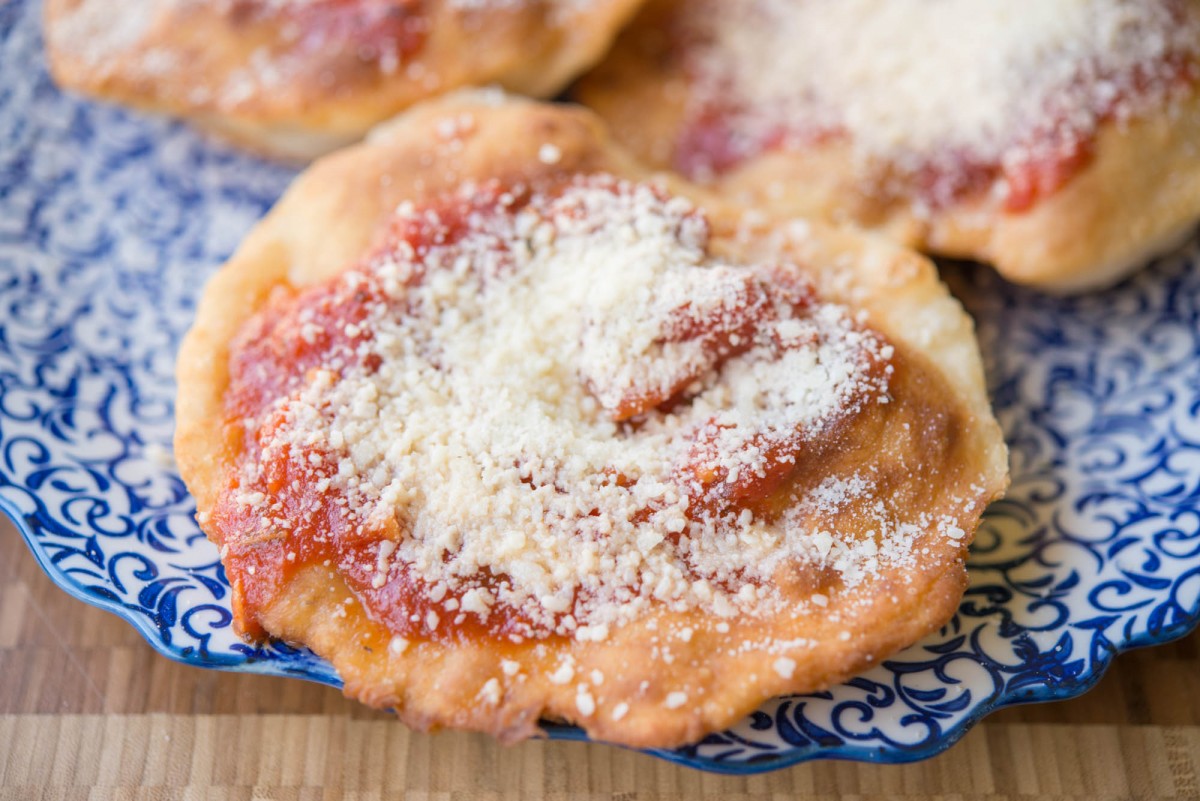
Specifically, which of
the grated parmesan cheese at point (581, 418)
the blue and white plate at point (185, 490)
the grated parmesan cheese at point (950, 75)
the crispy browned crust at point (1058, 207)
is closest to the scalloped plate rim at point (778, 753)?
the blue and white plate at point (185, 490)

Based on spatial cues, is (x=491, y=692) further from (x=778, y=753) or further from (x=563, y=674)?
(x=778, y=753)

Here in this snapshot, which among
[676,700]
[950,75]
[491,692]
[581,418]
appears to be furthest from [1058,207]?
[491,692]

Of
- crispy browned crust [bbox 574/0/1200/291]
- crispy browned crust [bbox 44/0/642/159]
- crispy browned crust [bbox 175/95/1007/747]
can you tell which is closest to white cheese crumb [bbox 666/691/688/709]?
crispy browned crust [bbox 175/95/1007/747]

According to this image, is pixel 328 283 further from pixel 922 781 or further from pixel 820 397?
pixel 922 781

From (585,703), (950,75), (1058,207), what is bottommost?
(585,703)

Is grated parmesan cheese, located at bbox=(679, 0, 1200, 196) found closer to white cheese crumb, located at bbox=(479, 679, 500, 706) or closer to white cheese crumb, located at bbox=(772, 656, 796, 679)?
white cheese crumb, located at bbox=(772, 656, 796, 679)

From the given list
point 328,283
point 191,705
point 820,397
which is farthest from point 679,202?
point 191,705
